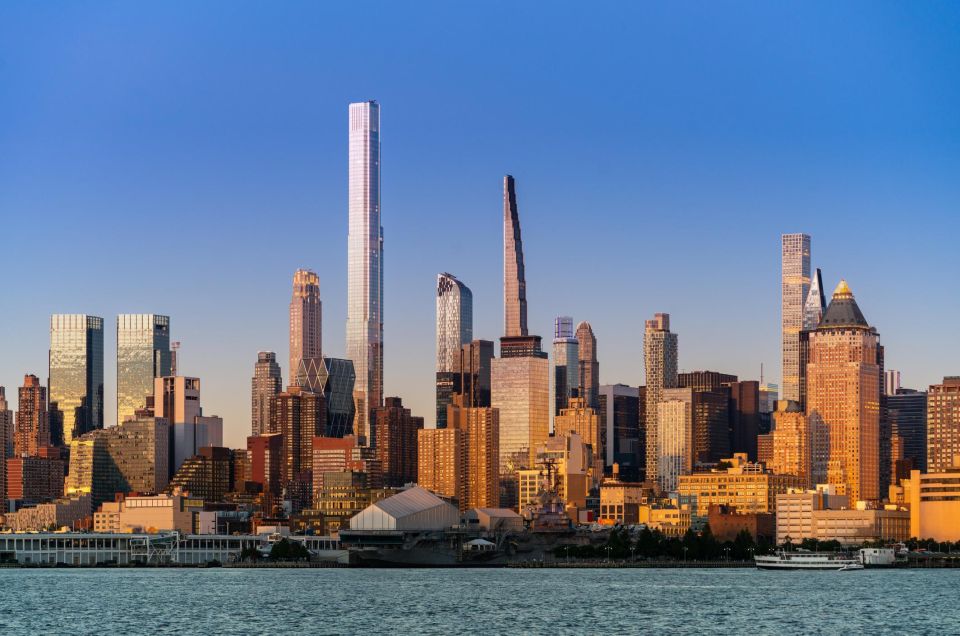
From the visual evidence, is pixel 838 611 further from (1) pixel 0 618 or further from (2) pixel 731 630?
(1) pixel 0 618

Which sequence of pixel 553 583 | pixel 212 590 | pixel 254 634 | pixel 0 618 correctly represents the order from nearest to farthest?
pixel 254 634 < pixel 0 618 < pixel 212 590 < pixel 553 583

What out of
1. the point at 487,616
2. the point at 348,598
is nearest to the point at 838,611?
the point at 487,616

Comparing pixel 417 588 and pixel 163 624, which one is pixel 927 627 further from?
pixel 417 588

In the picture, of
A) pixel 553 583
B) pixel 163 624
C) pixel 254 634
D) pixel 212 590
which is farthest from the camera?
pixel 553 583

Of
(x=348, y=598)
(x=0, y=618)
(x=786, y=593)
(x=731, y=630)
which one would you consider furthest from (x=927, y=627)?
(x=0, y=618)

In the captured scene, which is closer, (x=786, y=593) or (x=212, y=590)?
(x=786, y=593)

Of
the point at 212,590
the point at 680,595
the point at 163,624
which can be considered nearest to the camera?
the point at 163,624
